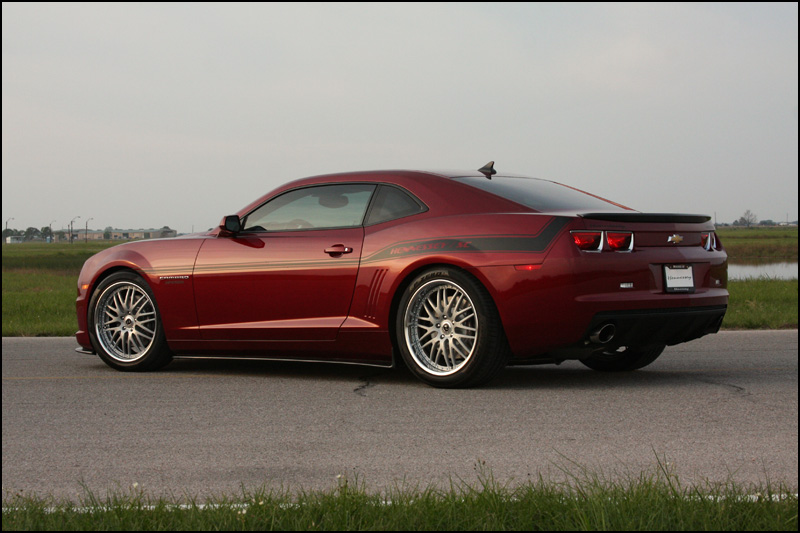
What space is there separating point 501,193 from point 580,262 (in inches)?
39.5

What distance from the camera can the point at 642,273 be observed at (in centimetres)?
637

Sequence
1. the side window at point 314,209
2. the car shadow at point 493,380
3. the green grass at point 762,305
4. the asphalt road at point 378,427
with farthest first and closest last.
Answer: the green grass at point 762,305 → the side window at point 314,209 → the car shadow at point 493,380 → the asphalt road at point 378,427

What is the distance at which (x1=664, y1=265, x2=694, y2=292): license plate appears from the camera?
21.3 feet

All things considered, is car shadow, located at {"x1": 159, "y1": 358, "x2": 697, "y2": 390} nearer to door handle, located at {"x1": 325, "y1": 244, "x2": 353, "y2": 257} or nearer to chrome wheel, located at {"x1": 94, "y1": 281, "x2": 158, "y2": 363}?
chrome wheel, located at {"x1": 94, "y1": 281, "x2": 158, "y2": 363}

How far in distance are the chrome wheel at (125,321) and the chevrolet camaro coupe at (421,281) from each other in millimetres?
13

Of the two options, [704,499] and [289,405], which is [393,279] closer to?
[289,405]

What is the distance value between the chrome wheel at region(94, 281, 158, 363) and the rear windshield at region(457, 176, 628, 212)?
295cm

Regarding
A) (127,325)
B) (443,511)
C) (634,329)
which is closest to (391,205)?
(634,329)

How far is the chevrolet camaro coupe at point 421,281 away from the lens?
6.31 m

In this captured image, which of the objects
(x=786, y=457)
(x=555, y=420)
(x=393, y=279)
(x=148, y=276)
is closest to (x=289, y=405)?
(x=393, y=279)

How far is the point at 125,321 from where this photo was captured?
322 inches

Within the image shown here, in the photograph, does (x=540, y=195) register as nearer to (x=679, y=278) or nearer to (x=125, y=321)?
(x=679, y=278)

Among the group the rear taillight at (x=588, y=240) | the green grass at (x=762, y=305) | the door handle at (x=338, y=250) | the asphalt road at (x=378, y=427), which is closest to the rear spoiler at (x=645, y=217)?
the rear taillight at (x=588, y=240)

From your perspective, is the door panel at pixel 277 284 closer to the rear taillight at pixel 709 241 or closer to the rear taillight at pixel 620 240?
the rear taillight at pixel 620 240
